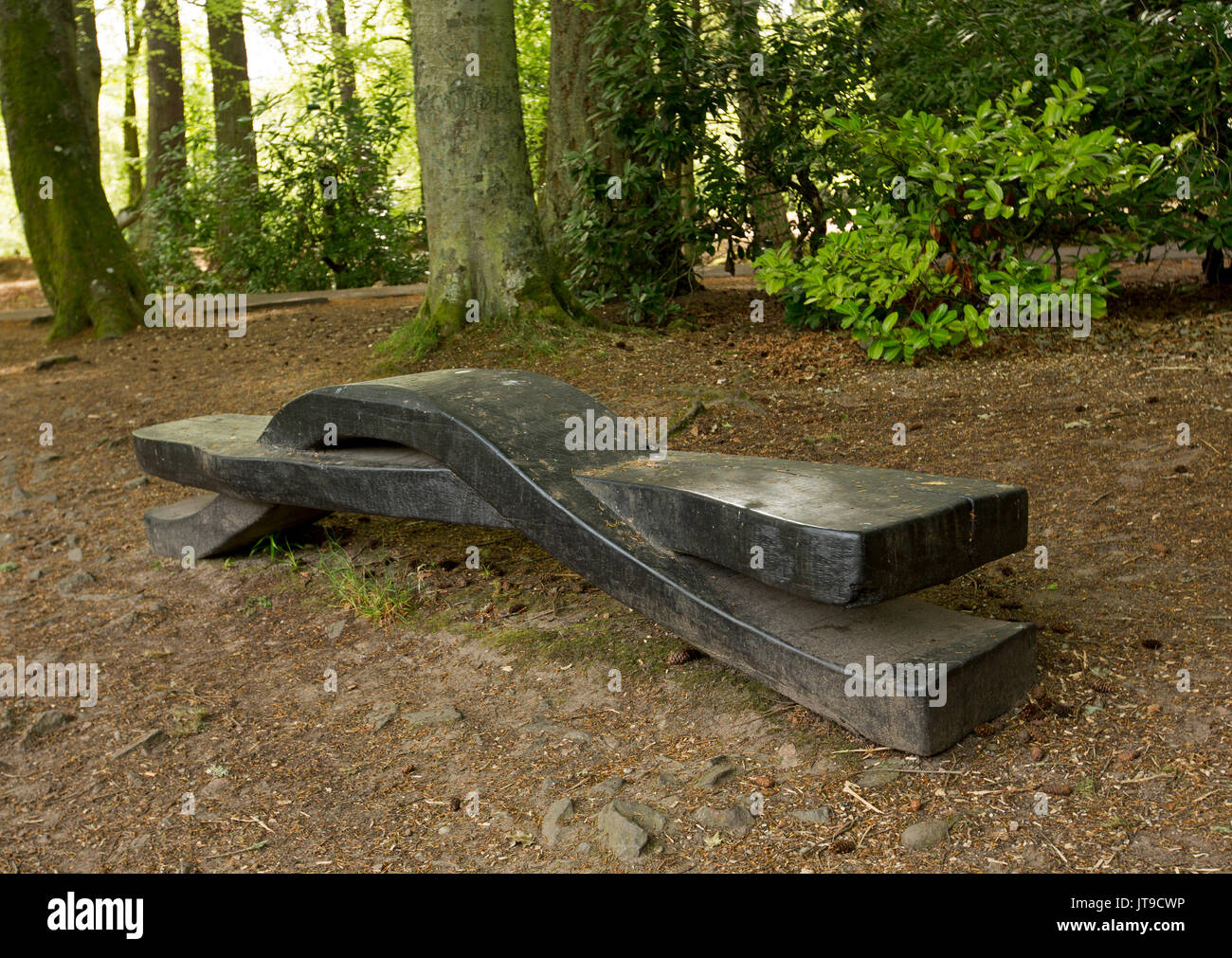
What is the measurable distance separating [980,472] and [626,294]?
13.7 feet

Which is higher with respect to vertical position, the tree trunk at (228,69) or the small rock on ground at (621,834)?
the tree trunk at (228,69)

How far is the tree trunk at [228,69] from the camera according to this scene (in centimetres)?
1514

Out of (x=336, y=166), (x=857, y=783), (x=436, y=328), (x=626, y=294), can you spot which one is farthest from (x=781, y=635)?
(x=336, y=166)

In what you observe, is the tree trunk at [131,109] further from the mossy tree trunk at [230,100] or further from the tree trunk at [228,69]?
the mossy tree trunk at [230,100]

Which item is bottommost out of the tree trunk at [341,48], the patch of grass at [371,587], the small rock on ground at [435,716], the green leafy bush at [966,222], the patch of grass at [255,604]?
the small rock on ground at [435,716]

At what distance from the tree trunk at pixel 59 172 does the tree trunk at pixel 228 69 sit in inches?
143

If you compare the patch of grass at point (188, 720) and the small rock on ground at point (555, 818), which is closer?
the small rock on ground at point (555, 818)

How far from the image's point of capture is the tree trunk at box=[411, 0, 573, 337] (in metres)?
6.80

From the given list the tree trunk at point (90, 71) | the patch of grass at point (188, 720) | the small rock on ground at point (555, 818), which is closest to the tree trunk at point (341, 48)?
the tree trunk at point (90, 71)

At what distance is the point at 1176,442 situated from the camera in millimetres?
4684

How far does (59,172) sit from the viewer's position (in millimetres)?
10000

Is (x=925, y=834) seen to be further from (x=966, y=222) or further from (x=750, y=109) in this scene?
(x=750, y=109)

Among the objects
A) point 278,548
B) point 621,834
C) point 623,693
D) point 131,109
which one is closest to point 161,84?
point 131,109

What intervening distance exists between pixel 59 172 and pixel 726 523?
947 cm
